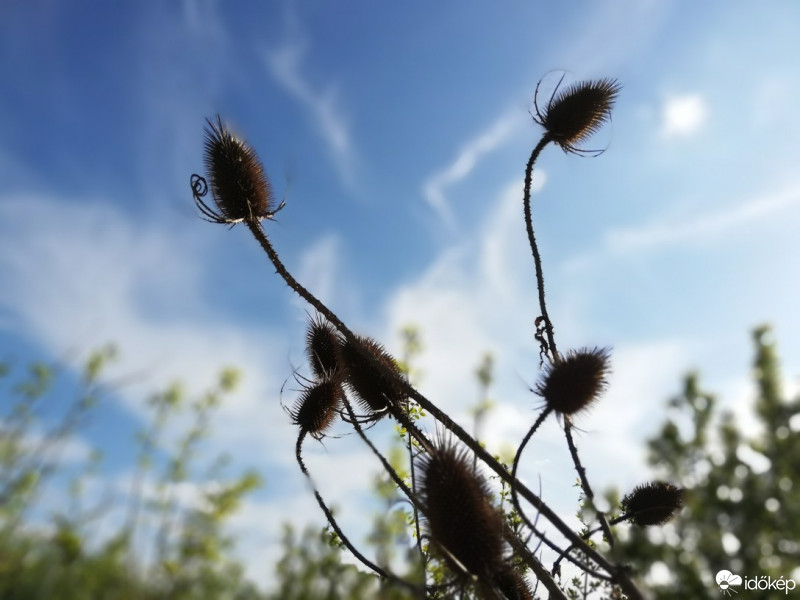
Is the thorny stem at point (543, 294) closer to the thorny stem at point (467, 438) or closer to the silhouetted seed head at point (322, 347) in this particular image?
the thorny stem at point (467, 438)

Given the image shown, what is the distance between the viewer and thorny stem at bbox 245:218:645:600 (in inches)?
86.3

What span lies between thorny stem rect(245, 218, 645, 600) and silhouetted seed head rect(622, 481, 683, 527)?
0.84 metres

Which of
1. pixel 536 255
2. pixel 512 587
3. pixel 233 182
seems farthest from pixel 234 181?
pixel 512 587

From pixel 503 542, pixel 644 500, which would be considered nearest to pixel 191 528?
pixel 503 542

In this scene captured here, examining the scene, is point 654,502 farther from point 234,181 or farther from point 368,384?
point 234,181

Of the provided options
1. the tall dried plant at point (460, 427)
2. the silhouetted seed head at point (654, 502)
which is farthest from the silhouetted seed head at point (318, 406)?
the silhouetted seed head at point (654, 502)

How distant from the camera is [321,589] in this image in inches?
78.2

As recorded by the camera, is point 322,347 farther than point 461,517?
Yes

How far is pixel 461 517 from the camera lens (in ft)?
7.45

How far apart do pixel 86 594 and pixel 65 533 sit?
205 millimetres

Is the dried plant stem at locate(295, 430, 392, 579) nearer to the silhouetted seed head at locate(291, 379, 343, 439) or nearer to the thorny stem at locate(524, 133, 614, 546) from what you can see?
the silhouetted seed head at locate(291, 379, 343, 439)

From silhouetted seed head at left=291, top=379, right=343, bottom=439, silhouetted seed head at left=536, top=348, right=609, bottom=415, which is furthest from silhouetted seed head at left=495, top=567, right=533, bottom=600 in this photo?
silhouetted seed head at left=291, top=379, right=343, bottom=439

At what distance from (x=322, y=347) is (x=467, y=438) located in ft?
4.75

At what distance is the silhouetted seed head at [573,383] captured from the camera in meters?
2.52
